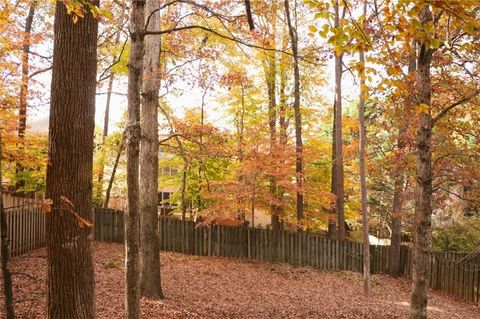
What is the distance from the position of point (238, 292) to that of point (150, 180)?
4.75 metres

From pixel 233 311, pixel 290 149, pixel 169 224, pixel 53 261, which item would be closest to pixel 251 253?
pixel 169 224

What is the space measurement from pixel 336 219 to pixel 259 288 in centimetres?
592

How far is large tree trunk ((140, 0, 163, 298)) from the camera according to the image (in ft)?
29.5

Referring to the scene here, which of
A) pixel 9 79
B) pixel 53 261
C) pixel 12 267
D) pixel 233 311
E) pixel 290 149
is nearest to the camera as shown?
pixel 53 261

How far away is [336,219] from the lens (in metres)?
17.4

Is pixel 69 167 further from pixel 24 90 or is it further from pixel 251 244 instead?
pixel 251 244

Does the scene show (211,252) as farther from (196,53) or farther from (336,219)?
(196,53)

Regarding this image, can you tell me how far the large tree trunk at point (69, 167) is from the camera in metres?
3.85

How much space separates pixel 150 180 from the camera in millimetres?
9164

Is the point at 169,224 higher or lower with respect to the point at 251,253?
higher

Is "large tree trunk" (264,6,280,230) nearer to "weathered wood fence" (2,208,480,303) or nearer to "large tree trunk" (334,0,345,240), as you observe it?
"weathered wood fence" (2,208,480,303)

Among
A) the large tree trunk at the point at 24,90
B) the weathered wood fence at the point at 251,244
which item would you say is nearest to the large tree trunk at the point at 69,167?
the large tree trunk at the point at 24,90

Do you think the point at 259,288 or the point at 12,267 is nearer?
the point at 12,267

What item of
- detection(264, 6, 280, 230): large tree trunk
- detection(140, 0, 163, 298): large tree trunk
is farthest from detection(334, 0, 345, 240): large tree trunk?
detection(140, 0, 163, 298): large tree trunk
